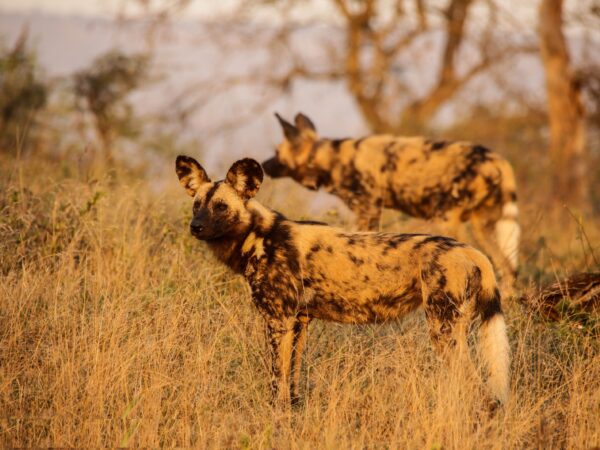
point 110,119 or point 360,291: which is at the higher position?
point 110,119

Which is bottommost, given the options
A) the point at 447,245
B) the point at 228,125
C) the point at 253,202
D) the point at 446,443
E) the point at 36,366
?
the point at 446,443

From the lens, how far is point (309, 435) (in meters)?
2.95

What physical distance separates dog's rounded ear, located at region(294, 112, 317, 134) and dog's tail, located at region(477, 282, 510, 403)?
349cm

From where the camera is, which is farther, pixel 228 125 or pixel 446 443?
pixel 228 125

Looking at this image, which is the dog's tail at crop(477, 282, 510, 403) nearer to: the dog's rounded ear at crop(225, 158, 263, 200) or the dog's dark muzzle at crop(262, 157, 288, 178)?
the dog's rounded ear at crop(225, 158, 263, 200)

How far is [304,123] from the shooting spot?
646 centimetres

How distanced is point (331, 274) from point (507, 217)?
8.20 ft

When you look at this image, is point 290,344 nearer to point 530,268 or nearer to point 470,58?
point 530,268

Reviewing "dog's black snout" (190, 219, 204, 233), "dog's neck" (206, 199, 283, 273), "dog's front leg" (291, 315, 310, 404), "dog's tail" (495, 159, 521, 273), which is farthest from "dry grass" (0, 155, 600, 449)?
"dog's tail" (495, 159, 521, 273)

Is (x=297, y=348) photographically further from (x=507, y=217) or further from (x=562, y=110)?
(x=562, y=110)

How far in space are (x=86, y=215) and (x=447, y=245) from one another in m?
2.31

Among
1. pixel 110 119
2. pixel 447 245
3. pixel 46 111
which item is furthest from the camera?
pixel 110 119

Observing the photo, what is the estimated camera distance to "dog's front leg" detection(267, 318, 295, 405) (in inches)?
131

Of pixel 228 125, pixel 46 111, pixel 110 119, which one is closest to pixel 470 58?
pixel 228 125
